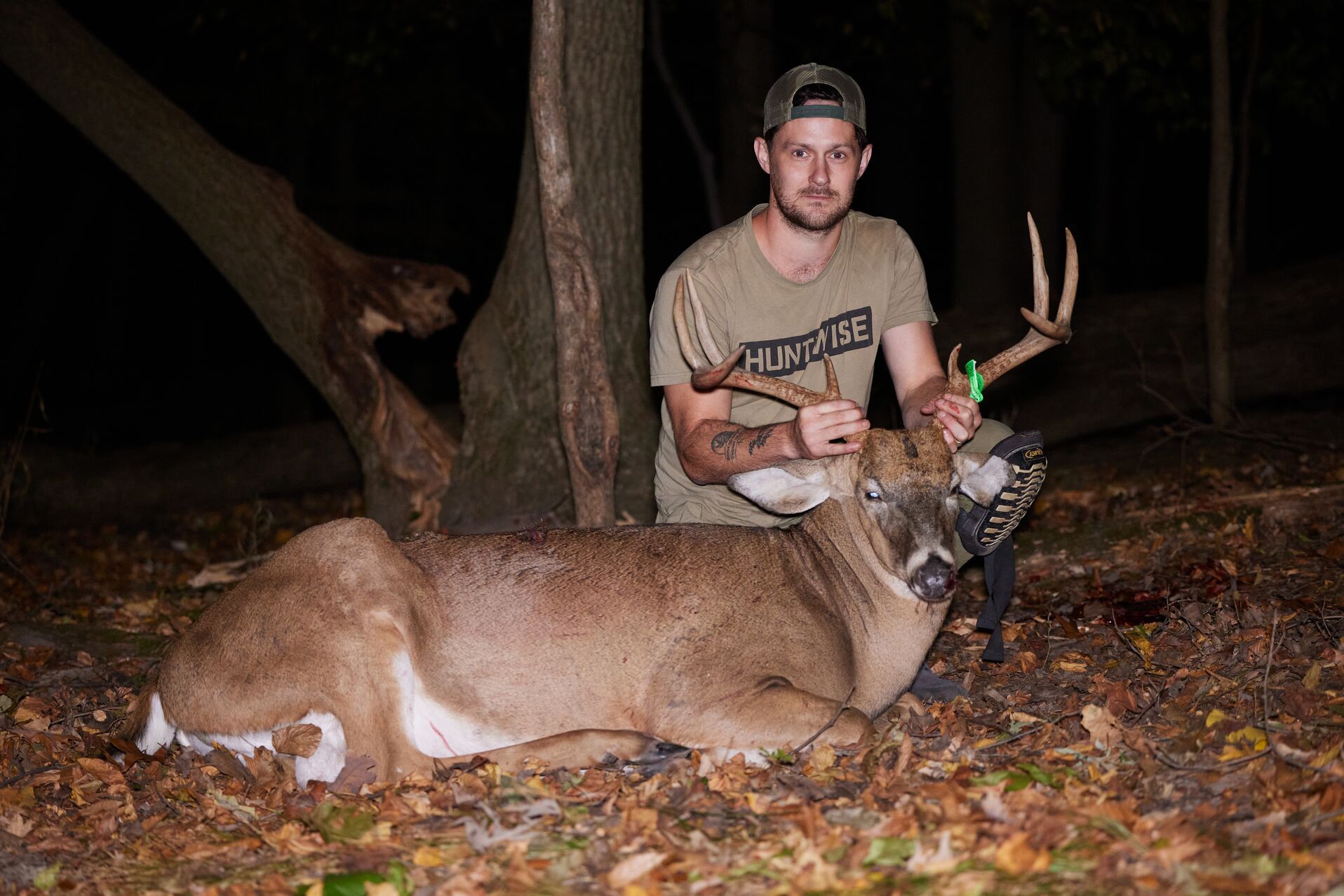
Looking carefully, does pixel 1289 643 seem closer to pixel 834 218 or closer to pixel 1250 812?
pixel 1250 812

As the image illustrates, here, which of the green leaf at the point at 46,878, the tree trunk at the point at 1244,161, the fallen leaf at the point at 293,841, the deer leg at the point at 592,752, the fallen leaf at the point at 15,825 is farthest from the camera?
the tree trunk at the point at 1244,161

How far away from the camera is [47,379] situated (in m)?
21.6

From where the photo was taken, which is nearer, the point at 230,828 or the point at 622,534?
the point at 230,828

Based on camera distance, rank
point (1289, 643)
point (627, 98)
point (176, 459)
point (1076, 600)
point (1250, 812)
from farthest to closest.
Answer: point (176, 459), point (627, 98), point (1076, 600), point (1289, 643), point (1250, 812)

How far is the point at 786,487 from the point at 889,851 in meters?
1.86

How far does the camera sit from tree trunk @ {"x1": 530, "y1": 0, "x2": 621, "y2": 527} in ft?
20.0

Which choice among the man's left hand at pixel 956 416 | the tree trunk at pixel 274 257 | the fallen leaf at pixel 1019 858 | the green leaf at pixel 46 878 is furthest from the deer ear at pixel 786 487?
the tree trunk at pixel 274 257

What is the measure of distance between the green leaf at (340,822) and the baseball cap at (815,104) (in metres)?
3.15

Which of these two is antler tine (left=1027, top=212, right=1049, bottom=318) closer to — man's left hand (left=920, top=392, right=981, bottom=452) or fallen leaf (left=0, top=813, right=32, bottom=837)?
man's left hand (left=920, top=392, right=981, bottom=452)

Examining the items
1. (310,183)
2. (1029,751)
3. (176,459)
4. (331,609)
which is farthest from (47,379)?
(1029,751)

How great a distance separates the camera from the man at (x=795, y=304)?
5227 mm

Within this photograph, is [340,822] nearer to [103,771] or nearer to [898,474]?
[103,771]

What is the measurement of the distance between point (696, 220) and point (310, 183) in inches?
428

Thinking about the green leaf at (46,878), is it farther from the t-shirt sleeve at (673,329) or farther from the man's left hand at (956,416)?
the man's left hand at (956,416)
